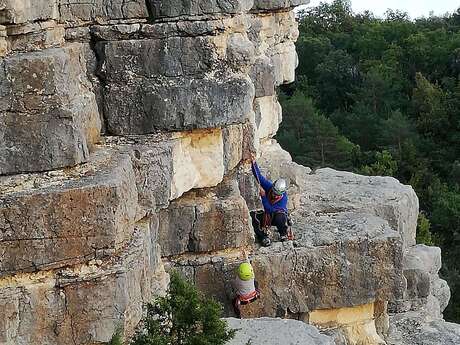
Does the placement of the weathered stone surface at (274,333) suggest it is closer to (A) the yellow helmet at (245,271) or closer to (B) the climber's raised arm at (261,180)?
(A) the yellow helmet at (245,271)

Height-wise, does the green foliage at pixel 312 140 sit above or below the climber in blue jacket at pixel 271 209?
below

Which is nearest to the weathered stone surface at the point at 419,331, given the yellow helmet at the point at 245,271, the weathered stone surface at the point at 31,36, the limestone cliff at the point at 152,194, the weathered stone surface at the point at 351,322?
the limestone cliff at the point at 152,194

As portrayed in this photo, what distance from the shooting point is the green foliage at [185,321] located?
31.0 feet

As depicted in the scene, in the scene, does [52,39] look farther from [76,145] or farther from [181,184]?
[181,184]

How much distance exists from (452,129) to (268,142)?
905 inches

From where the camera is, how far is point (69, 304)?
8805 mm

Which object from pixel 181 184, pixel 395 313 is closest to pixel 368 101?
pixel 395 313

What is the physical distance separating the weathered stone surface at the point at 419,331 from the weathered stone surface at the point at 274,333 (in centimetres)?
326

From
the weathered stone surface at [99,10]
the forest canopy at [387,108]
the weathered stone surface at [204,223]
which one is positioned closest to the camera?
the weathered stone surface at [99,10]

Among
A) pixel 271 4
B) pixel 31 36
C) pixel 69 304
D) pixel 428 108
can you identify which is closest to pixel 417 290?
pixel 271 4

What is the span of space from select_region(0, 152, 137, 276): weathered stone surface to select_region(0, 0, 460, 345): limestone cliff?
0.01m

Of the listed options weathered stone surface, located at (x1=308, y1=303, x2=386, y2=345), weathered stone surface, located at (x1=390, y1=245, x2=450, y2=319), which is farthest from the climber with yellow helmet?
weathered stone surface, located at (x1=390, y1=245, x2=450, y2=319)

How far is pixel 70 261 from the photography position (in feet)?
28.9

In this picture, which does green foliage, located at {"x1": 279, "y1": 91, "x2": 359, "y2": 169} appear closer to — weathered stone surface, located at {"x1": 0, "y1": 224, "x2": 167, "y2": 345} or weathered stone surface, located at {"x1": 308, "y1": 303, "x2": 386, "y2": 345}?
weathered stone surface, located at {"x1": 308, "y1": 303, "x2": 386, "y2": 345}
